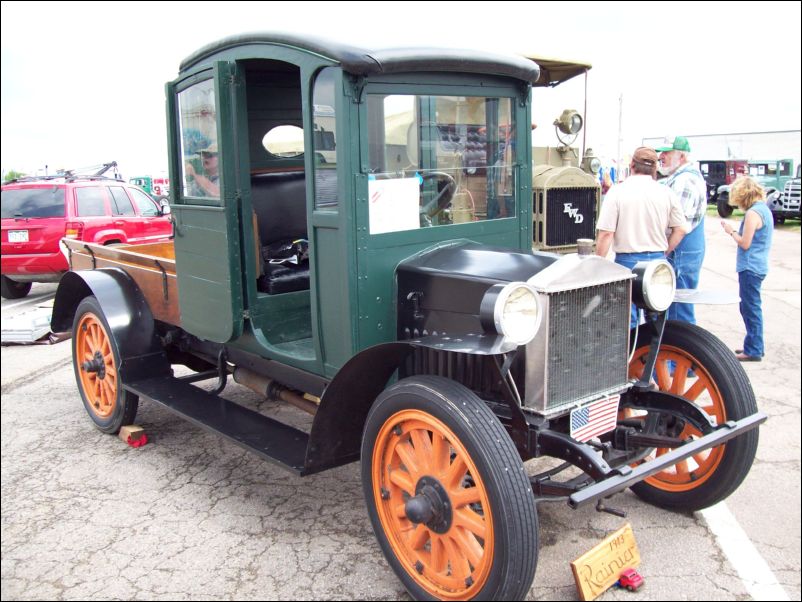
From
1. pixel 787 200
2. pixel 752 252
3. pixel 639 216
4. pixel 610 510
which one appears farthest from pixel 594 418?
pixel 787 200

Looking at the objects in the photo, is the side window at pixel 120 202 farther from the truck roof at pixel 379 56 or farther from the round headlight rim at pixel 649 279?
the round headlight rim at pixel 649 279

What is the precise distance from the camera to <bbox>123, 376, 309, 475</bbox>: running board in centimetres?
310

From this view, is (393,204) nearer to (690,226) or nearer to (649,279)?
(649,279)

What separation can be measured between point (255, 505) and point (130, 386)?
3.95 ft

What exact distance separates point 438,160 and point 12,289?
28.9ft

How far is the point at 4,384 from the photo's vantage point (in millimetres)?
5594

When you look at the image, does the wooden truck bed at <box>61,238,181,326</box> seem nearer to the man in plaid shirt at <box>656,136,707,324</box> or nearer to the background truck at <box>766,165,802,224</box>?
the man in plaid shirt at <box>656,136,707,324</box>

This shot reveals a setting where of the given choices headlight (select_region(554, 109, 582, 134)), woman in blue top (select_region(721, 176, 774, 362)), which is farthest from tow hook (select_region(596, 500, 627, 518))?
headlight (select_region(554, 109, 582, 134))

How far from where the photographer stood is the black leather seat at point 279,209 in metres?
4.18

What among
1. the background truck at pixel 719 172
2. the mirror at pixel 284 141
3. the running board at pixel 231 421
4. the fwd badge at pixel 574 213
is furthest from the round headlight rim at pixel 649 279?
the background truck at pixel 719 172

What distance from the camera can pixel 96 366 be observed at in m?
4.52

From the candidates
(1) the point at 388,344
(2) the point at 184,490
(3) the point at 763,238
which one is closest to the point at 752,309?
(3) the point at 763,238

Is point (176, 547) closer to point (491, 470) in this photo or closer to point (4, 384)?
point (491, 470)

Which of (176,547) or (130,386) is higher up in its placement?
Result: (130,386)
